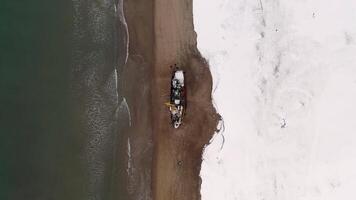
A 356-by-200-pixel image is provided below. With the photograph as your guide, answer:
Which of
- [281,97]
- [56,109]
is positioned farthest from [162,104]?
[281,97]

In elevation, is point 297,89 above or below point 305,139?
above

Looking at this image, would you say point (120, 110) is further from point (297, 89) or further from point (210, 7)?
point (297, 89)

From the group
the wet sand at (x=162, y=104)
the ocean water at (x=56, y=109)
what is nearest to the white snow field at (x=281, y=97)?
the wet sand at (x=162, y=104)

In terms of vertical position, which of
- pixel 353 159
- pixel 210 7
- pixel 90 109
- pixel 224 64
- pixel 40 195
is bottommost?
pixel 40 195

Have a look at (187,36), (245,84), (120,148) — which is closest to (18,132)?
(120,148)

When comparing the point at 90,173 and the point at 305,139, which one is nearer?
the point at 305,139

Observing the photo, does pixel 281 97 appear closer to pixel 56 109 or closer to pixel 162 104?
pixel 162 104
